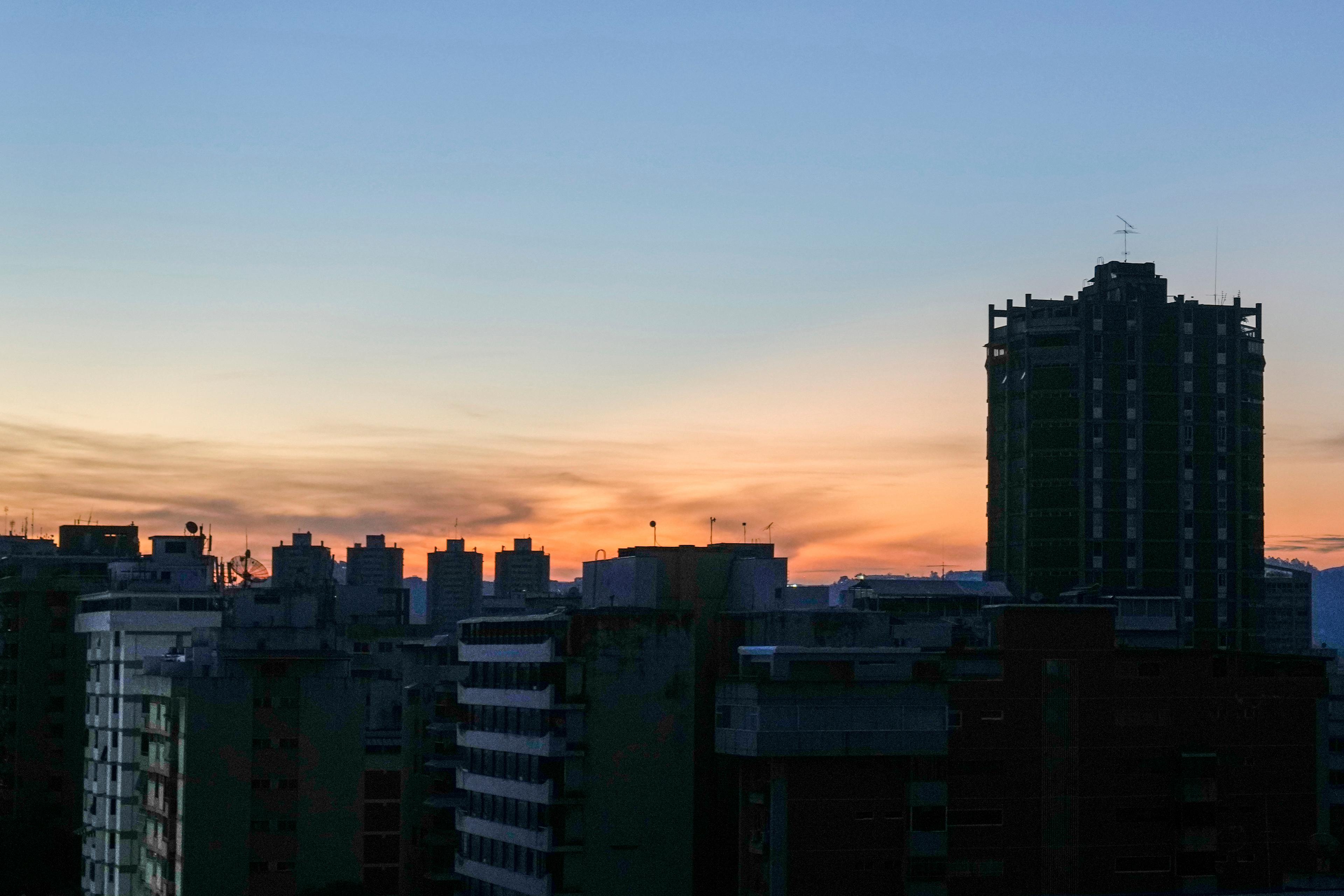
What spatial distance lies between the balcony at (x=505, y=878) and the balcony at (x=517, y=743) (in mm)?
7459

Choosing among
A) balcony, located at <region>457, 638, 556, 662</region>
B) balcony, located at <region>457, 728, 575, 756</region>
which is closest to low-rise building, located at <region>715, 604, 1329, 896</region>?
balcony, located at <region>457, 728, 575, 756</region>

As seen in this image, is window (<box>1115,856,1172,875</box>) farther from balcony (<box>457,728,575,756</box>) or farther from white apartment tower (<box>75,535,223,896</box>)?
white apartment tower (<box>75,535,223,896</box>)

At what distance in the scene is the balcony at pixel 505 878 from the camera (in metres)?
128

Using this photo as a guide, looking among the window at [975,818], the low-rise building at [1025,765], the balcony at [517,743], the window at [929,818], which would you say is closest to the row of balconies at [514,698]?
the balcony at [517,743]

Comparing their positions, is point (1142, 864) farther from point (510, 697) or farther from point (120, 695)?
point (120, 695)

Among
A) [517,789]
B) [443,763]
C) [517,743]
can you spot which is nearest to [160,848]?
[443,763]

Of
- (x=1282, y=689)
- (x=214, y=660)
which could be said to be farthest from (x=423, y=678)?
(x=1282, y=689)

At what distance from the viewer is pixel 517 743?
13388cm

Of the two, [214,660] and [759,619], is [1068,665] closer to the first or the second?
[759,619]

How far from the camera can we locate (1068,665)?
407ft

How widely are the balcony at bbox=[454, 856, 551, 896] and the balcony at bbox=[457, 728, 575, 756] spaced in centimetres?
746

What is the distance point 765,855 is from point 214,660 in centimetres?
5095

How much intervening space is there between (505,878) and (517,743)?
8.80 metres

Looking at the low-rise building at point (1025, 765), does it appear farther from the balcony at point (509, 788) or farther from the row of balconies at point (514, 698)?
the balcony at point (509, 788)
